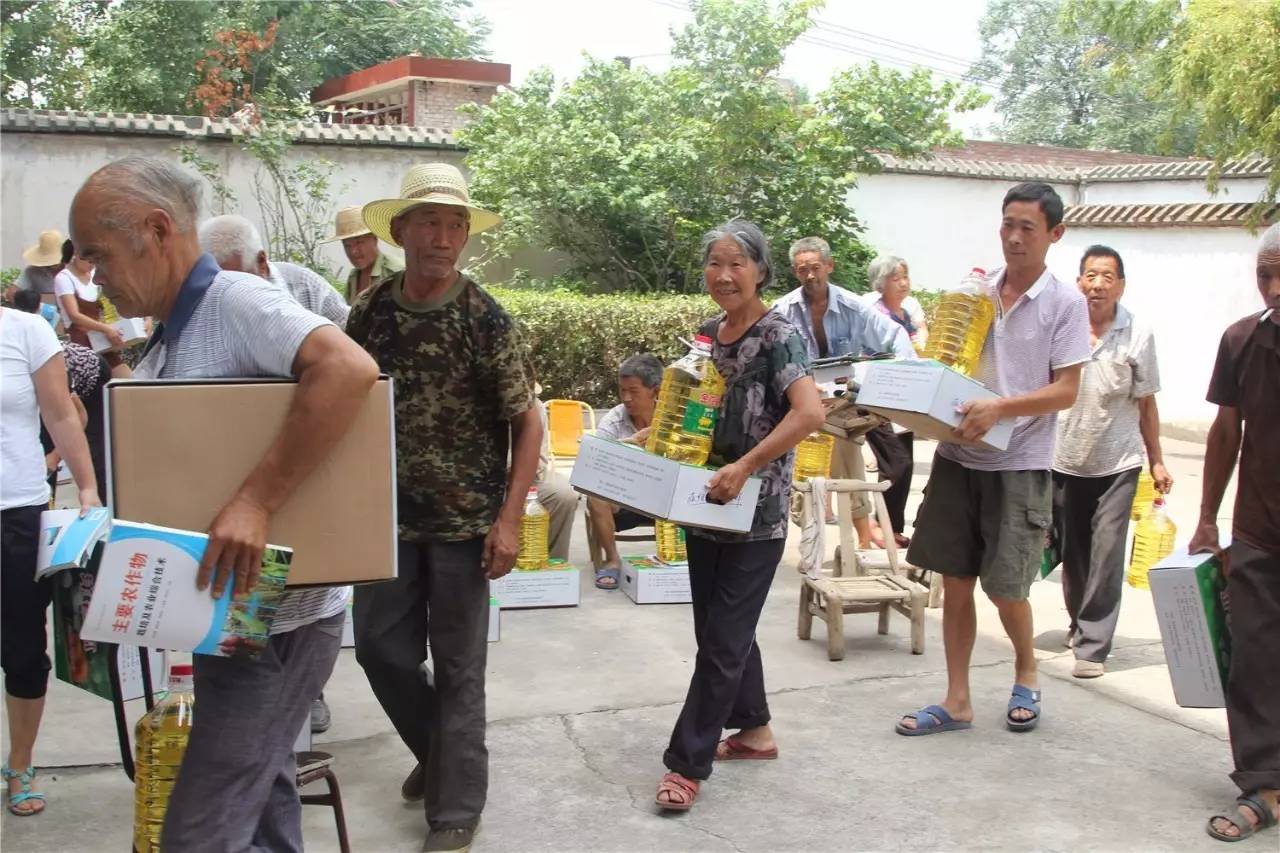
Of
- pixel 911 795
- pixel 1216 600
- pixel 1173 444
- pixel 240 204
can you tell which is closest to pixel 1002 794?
pixel 911 795

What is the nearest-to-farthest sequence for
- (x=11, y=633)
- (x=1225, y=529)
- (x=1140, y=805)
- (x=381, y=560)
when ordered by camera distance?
(x=381, y=560)
(x=11, y=633)
(x=1140, y=805)
(x=1225, y=529)

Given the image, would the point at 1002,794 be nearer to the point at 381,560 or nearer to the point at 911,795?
the point at 911,795

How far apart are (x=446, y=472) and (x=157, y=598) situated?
1418mm

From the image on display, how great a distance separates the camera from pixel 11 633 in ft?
12.9

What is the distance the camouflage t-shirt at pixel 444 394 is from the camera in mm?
3648

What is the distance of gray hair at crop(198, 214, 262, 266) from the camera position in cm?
394

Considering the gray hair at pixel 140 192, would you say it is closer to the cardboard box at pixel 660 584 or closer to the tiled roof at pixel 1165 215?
the cardboard box at pixel 660 584

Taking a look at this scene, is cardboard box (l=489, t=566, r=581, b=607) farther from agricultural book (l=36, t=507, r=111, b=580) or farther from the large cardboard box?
the large cardboard box

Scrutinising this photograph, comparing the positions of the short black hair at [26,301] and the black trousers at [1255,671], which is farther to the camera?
the short black hair at [26,301]

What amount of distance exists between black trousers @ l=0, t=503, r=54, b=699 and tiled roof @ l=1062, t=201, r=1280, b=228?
13.4m

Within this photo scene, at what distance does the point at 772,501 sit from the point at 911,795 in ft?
3.71

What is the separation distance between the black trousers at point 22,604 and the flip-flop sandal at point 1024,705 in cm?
350

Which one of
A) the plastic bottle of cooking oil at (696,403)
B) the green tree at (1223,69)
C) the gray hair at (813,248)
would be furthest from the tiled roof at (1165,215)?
the plastic bottle of cooking oil at (696,403)

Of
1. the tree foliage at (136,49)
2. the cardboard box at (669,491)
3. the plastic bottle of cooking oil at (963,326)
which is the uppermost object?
the tree foliage at (136,49)
